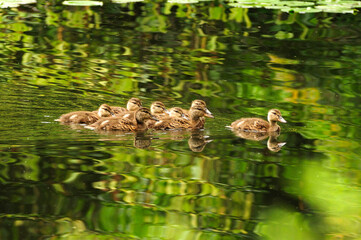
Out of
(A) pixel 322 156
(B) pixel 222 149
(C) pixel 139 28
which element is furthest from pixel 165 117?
(C) pixel 139 28

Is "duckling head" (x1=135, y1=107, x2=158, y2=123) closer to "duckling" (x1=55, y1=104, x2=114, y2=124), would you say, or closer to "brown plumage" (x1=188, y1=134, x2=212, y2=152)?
"duckling" (x1=55, y1=104, x2=114, y2=124)

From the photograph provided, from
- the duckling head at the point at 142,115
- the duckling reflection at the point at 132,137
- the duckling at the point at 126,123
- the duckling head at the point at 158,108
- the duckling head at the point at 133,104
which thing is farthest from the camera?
the duckling head at the point at 133,104

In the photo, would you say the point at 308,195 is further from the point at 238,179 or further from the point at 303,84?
the point at 303,84

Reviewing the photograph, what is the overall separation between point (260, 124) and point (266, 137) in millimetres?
203

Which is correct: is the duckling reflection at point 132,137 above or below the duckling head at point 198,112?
below

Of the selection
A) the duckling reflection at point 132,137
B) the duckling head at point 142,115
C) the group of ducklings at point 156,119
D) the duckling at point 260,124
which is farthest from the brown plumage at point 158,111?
the duckling at point 260,124

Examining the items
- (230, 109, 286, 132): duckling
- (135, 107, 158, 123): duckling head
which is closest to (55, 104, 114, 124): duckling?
(135, 107, 158, 123): duckling head

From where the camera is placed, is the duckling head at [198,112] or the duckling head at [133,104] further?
the duckling head at [133,104]

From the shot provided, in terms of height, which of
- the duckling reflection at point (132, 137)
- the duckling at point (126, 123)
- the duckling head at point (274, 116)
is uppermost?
the duckling head at point (274, 116)

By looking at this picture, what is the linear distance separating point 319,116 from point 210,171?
2.49 m

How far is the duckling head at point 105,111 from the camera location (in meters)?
7.71

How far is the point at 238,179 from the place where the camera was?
5.75 metres

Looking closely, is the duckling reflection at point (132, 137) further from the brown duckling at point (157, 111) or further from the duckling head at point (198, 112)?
the duckling head at point (198, 112)

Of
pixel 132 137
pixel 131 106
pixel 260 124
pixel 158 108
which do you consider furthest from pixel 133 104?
pixel 260 124
